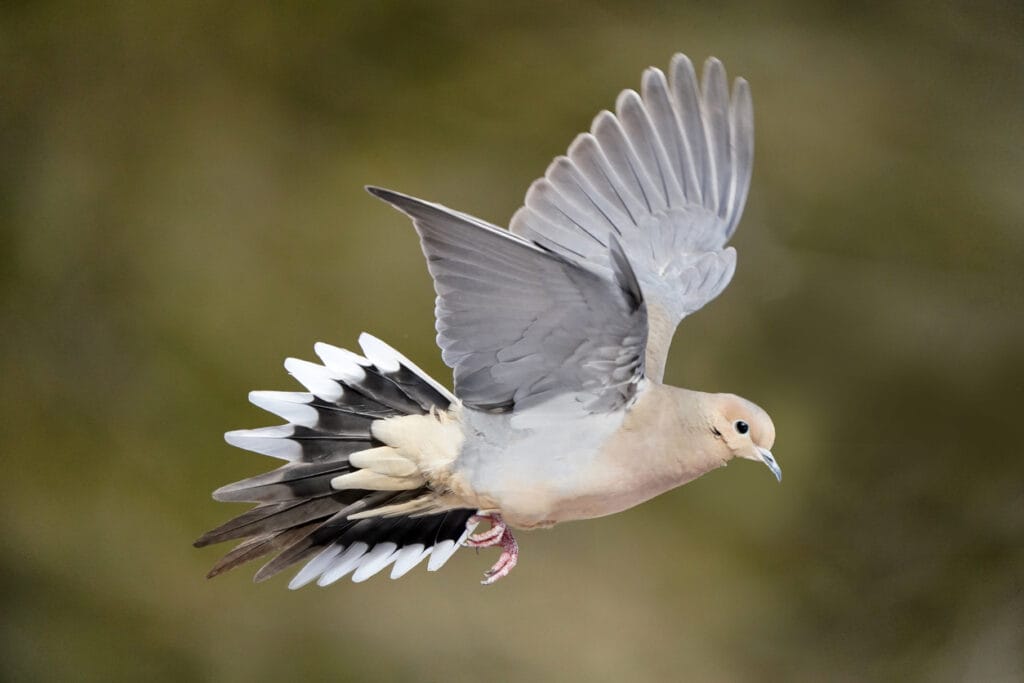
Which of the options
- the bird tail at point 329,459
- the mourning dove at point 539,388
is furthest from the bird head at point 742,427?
the bird tail at point 329,459

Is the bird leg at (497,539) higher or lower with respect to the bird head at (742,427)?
lower

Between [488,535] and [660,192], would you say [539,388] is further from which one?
[660,192]

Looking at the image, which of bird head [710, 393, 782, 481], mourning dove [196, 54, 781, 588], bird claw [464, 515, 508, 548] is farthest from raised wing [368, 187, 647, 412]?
bird claw [464, 515, 508, 548]

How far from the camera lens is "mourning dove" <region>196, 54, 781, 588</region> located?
1247 mm

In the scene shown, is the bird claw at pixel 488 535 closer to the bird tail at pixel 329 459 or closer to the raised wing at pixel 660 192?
the bird tail at pixel 329 459

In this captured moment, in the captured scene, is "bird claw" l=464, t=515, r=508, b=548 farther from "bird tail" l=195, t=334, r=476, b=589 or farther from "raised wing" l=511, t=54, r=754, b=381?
"raised wing" l=511, t=54, r=754, b=381

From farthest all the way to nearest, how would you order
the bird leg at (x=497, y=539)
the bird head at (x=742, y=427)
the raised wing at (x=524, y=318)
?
1. the bird leg at (x=497, y=539)
2. the bird head at (x=742, y=427)
3. the raised wing at (x=524, y=318)

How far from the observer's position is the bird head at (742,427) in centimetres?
131

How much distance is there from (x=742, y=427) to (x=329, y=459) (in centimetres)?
50

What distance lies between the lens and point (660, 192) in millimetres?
1591

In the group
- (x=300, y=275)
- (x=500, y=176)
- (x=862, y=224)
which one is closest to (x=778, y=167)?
(x=862, y=224)

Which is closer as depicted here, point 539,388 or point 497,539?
point 539,388

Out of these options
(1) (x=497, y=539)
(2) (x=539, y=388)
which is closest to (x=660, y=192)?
(2) (x=539, y=388)

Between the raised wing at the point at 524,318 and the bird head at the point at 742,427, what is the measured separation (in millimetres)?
104
